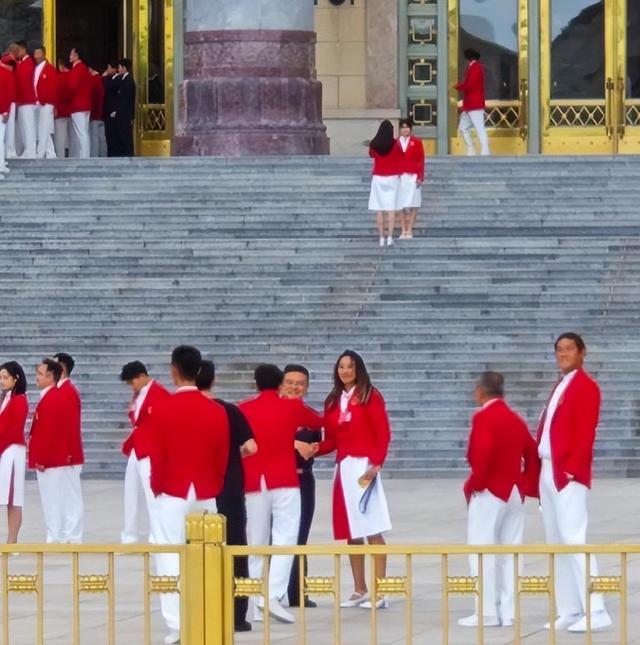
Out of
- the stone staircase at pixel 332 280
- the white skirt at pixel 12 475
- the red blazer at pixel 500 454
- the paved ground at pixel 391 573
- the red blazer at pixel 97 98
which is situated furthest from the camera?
the red blazer at pixel 97 98

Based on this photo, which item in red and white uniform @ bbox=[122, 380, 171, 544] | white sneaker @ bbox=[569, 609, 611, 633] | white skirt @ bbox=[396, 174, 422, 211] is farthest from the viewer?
white skirt @ bbox=[396, 174, 422, 211]

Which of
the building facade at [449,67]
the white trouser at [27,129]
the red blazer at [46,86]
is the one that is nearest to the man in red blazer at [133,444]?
the white trouser at [27,129]

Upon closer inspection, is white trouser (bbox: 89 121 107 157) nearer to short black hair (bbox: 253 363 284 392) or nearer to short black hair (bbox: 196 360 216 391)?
short black hair (bbox: 253 363 284 392)

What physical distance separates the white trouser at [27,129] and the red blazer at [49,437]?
1287 centimetres

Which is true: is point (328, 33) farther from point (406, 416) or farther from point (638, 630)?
point (638, 630)

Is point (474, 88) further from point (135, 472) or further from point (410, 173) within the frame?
point (135, 472)

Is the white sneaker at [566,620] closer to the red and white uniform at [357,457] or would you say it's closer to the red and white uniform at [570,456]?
the red and white uniform at [570,456]

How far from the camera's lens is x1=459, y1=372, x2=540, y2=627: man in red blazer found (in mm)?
12125

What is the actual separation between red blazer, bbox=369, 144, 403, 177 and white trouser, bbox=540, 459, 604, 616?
12418 millimetres

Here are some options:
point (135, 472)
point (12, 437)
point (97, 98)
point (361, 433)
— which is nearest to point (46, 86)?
point (97, 98)

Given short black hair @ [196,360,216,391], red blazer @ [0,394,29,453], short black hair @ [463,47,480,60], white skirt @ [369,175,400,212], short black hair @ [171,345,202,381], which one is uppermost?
short black hair @ [463,47,480,60]

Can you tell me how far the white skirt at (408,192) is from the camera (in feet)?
79.4

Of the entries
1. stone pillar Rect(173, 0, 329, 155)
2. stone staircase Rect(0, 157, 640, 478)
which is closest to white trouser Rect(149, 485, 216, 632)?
stone staircase Rect(0, 157, 640, 478)

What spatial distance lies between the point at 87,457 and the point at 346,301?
3.72 meters
